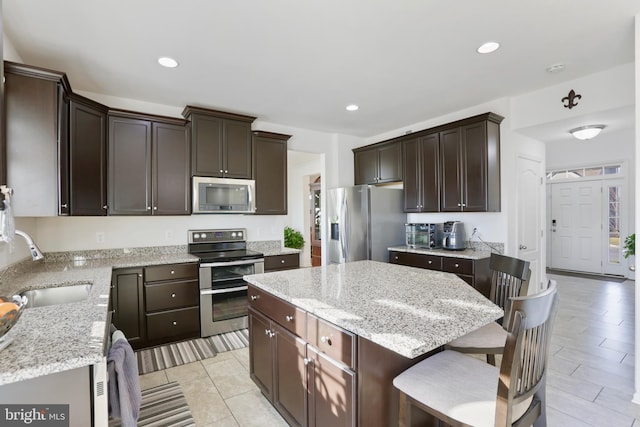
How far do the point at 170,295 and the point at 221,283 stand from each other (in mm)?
526

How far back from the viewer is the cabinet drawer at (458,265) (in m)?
3.45

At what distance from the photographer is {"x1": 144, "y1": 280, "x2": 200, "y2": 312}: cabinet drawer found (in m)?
3.16

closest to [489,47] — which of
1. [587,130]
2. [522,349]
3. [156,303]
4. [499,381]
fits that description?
[587,130]

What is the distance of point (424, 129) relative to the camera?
14.5 ft

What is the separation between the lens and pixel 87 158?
2922 millimetres

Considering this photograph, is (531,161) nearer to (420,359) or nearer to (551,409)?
(551,409)

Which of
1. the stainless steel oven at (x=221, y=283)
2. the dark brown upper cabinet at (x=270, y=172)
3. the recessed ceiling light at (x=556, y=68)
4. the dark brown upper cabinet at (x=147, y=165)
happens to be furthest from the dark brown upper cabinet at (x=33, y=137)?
the recessed ceiling light at (x=556, y=68)

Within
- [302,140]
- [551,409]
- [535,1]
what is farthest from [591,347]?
[302,140]

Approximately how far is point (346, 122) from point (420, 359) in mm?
3590

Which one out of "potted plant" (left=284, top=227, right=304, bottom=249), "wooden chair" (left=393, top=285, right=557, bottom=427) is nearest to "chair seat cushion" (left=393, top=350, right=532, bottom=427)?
"wooden chair" (left=393, top=285, right=557, bottom=427)

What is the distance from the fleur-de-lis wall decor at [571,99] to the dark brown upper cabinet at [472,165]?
62cm

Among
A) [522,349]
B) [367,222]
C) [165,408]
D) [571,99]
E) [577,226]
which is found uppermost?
[571,99]

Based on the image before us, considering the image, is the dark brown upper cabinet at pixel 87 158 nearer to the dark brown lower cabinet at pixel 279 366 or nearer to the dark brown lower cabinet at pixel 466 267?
the dark brown lower cabinet at pixel 279 366

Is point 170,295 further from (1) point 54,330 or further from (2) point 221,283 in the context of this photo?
(1) point 54,330
